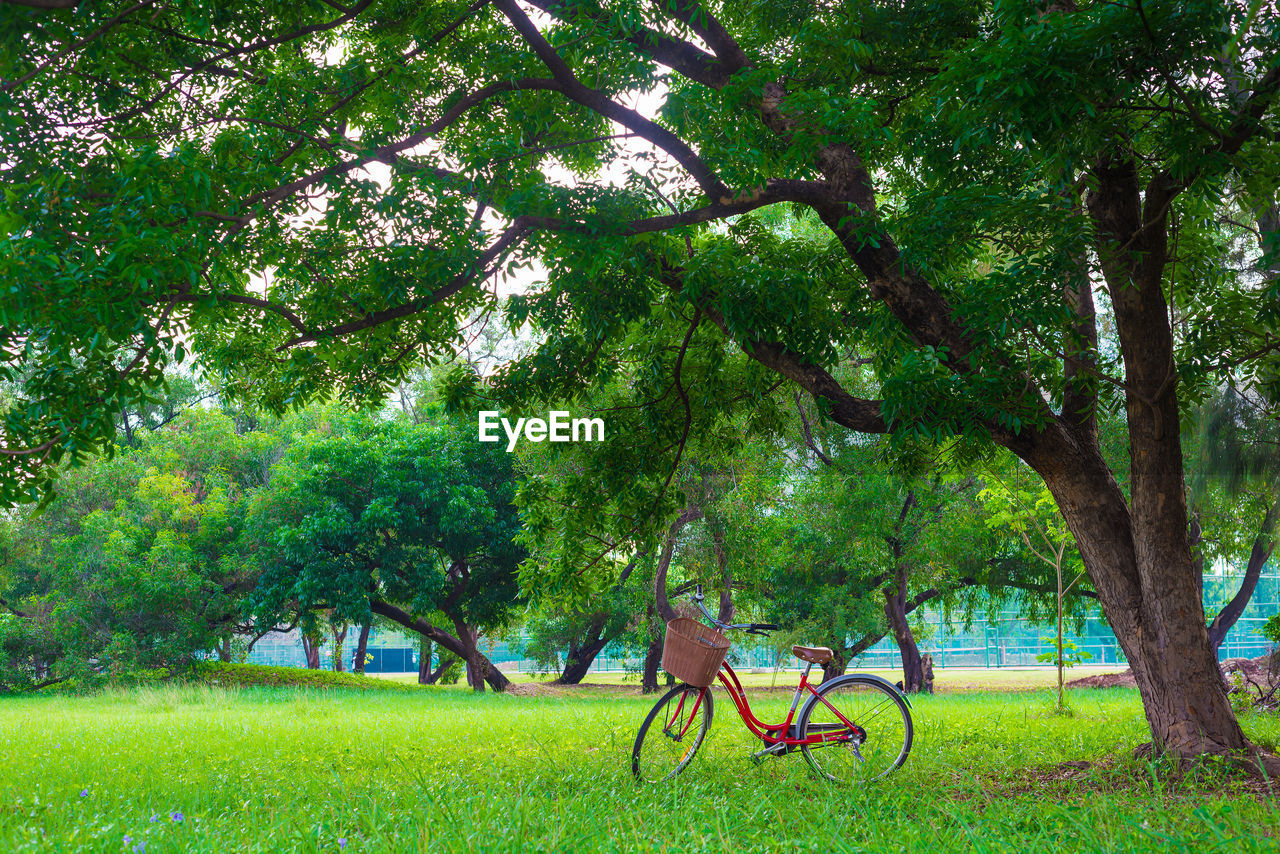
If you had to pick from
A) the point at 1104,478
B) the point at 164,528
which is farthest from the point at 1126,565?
the point at 164,528

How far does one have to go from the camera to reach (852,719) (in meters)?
5.75

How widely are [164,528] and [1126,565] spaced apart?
20506 mm

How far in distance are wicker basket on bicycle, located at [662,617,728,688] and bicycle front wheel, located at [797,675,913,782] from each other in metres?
0.79

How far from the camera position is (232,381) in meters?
8.41

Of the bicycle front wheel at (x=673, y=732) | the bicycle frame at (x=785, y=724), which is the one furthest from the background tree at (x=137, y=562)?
the bicycle frame at (x=785, y=724)

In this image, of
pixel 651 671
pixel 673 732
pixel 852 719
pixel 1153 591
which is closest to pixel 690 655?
pixel 673 732

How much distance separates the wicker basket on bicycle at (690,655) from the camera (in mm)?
5371

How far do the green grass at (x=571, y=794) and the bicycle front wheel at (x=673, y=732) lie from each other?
0.55 feet

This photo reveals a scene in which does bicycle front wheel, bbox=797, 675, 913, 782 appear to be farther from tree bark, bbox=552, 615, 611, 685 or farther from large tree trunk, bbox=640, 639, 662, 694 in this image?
tree bark, bbox=552, 615, 611, 685

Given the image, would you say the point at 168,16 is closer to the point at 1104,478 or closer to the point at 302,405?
the point at 302,405

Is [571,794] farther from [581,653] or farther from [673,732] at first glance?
[581,653]

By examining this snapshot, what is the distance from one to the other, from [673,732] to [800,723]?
0.84m

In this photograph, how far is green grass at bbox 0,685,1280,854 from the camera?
12.1 feet

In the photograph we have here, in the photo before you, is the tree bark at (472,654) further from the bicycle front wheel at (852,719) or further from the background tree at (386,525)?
the bicycle front wheel at (852,719)
